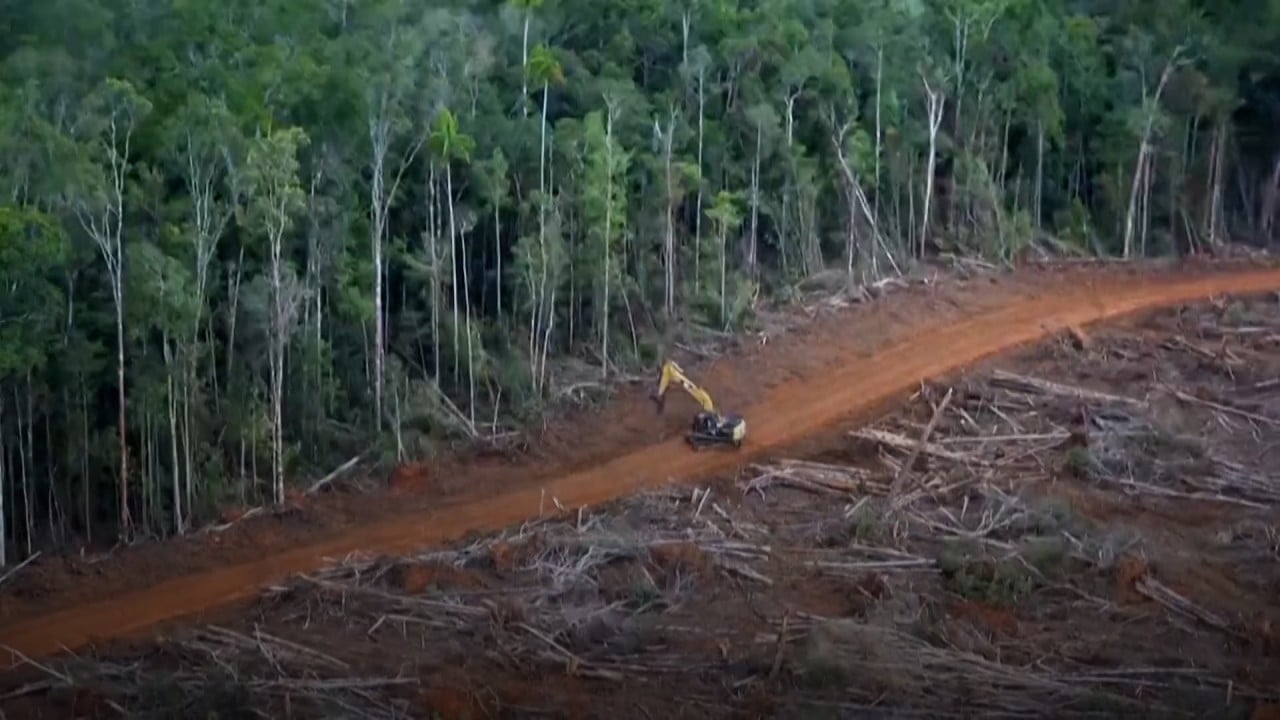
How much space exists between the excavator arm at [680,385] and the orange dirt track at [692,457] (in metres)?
0.38

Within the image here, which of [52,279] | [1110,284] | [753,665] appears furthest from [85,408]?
[1110,284]

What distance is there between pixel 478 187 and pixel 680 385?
92.3 inches

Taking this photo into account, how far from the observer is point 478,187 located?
45.6ft

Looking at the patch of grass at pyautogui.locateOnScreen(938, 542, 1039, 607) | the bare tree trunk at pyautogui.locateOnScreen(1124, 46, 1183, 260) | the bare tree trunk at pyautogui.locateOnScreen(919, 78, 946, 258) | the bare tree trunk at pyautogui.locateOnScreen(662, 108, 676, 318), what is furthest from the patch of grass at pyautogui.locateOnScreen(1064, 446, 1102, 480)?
the bare tree trunk at pyautogui.locateOnScreen(1124, 46, 1183, 260)

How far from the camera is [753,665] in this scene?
8508 mm

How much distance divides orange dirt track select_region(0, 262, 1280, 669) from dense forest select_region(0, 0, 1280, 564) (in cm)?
103

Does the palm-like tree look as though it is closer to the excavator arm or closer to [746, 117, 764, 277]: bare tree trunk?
the excavator arm

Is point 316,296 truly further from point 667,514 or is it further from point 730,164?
point 730,164

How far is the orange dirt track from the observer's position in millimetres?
9820

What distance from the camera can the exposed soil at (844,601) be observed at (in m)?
8.14

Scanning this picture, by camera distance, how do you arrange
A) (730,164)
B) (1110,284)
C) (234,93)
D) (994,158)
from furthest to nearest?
(994,158)
(1110,284)
(730,164)
(234,93)

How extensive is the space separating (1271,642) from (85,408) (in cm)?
754

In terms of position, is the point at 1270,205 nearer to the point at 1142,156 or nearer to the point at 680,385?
the point at 1142,156

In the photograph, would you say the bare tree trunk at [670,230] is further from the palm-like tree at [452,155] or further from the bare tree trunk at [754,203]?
the palm-like tree at [452,155]
